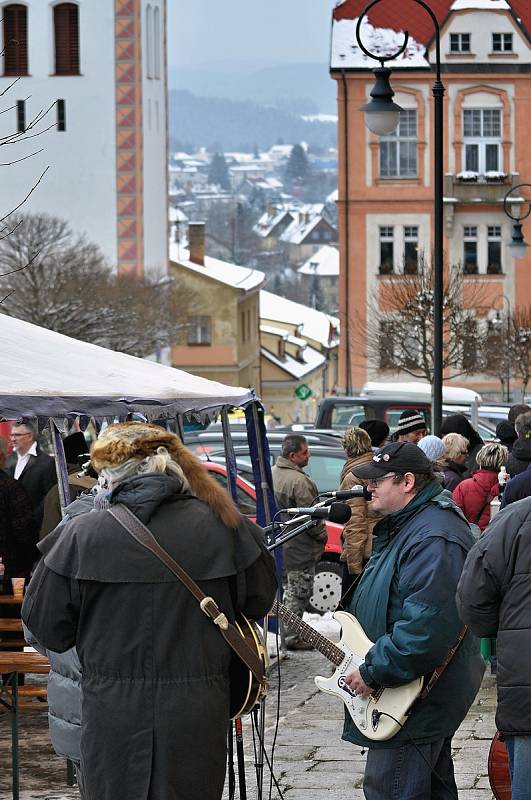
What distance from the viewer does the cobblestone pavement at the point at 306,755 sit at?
7855mm

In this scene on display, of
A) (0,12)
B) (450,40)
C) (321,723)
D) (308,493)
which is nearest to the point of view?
(321,723)

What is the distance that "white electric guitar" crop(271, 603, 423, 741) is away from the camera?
574 centimetres

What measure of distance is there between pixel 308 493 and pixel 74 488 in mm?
3000

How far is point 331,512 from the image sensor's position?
6328 millimetres

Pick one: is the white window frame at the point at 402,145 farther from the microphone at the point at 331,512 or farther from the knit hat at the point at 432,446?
the microphone at the point at 331,512

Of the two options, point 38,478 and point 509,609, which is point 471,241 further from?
point 509,609

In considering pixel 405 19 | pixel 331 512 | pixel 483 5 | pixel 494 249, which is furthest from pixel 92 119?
pixel 331 512

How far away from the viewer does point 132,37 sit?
6875 cm

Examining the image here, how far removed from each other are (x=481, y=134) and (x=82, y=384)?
45494 millimetres

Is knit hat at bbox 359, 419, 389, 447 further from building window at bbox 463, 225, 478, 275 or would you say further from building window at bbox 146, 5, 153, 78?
building window at bbox 146, 5, 153, 78

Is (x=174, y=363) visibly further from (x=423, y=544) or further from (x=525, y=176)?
(x=423, y=544)

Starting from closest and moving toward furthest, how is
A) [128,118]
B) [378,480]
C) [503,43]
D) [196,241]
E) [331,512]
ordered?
[378,480] < [331,512] < [503,43] < [128,118] < [196,241]

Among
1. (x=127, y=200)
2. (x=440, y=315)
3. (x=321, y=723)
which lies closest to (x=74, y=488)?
(x=321, y=723)

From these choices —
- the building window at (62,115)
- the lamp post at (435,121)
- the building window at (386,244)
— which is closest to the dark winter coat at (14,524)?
the lamp post at (435,121)
